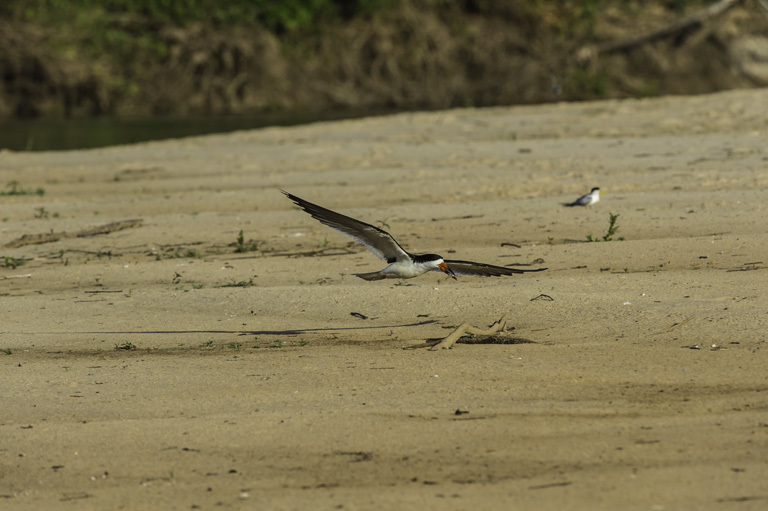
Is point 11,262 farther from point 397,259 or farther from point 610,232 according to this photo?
point 610,232

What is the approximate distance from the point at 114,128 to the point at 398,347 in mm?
18931

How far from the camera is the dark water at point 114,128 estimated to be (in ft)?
71.9

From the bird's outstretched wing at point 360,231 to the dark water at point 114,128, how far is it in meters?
15.4

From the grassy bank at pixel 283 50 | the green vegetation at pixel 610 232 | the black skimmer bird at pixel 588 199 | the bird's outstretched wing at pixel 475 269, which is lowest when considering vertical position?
the bird's outstretched wing at pixel 475 269

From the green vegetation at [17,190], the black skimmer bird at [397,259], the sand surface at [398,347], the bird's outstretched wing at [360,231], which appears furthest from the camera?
the green vegetation at [17,190]

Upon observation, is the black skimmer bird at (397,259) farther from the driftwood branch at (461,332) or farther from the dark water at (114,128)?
the dark water at (114,128)

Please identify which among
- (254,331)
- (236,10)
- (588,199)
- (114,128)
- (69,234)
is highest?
(236,10)

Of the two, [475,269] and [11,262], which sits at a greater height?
[475,269]

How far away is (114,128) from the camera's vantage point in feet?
81.0

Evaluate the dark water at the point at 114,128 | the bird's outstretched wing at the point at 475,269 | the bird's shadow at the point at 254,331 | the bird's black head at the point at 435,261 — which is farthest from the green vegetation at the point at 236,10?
the bird's black head at the point at 435,261

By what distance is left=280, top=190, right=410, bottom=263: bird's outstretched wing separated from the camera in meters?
6.27

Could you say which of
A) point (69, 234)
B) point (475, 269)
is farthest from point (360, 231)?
point (69, 234)

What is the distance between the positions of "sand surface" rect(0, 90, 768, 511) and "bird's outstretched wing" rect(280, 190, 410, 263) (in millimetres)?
713

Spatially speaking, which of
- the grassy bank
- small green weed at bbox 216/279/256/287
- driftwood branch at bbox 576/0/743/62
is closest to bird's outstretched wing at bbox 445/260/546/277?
small green weed at bbox 216/279/256/287
